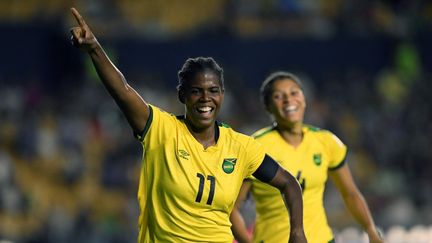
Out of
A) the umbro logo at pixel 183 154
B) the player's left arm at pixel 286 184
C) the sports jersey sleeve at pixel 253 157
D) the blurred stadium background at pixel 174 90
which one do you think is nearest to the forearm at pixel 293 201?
the player's left arm at pixel 286 184

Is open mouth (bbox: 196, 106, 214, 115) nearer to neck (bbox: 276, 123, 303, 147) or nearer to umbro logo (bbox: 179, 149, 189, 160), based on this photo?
umbro logo (bbox: 179, 149, 189, 160)

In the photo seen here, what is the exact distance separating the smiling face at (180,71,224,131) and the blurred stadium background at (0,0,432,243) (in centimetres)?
780

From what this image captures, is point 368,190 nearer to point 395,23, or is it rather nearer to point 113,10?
point 395,23

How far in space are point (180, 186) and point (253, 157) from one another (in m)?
0.53

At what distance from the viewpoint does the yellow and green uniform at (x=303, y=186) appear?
21.1 ft

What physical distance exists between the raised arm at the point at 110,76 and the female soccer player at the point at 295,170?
1.69 m

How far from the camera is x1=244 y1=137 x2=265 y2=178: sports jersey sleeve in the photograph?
5352 mm

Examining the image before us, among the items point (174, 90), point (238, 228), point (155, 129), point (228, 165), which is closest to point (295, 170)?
point (238, 228)

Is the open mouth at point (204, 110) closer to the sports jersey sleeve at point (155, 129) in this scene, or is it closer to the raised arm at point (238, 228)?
the sports jersey sleeve at point (155, 129)

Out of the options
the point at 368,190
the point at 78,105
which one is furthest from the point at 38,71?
the point at 368,190

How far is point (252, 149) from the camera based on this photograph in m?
5.37

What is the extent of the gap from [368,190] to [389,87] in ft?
7.75

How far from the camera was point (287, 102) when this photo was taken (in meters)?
6.74

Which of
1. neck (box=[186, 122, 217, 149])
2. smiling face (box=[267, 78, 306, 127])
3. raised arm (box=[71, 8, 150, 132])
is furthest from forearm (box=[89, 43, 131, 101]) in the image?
smiling face (box=[267, 78, 306, 127])
